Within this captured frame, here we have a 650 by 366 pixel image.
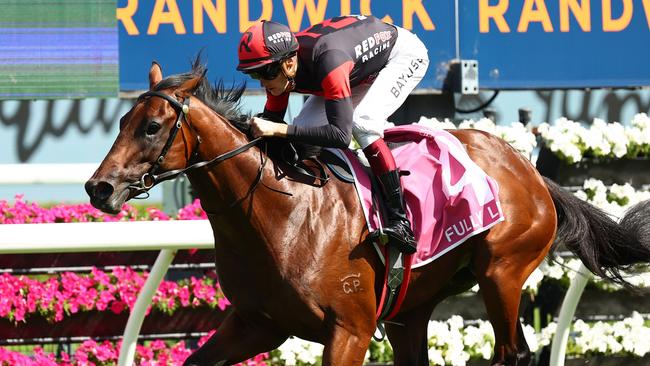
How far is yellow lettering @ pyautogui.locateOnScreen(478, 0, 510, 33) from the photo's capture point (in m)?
6.00

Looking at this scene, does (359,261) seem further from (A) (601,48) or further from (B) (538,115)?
(B) (538,115)

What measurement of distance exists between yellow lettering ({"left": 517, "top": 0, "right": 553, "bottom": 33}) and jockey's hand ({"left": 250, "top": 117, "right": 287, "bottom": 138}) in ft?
8.53

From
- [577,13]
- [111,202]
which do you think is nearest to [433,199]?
[111,202]

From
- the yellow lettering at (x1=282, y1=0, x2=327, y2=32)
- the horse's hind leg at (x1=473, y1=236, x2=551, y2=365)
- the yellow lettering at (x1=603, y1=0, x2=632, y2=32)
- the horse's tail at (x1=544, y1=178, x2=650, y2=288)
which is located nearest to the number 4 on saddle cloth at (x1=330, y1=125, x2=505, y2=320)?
the horse's hind leg at (x1=473, y1=236, x2=551, y2=365)

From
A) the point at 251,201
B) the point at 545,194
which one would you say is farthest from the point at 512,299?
the point at 251,201

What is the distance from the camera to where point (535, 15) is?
6.02 m

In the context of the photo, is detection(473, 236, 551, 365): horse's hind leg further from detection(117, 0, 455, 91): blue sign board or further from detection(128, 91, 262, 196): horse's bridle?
detection(117, 0, 455, 91): blue sign board

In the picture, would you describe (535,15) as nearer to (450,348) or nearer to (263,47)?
(450,348)

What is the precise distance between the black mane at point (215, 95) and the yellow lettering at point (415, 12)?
2076 millimetres

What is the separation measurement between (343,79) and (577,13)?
2.67m

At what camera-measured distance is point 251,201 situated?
380 cm

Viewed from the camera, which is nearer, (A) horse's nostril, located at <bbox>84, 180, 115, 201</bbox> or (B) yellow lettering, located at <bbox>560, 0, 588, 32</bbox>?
(A) horse's nostril, located at <bbox>84, 180, 115, 201</bbox>

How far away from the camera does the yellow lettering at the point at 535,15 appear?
6.01 meters

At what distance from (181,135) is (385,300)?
96 centimetres
